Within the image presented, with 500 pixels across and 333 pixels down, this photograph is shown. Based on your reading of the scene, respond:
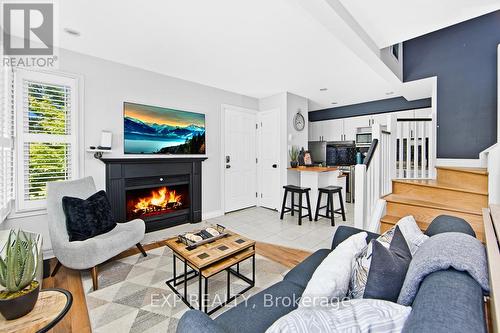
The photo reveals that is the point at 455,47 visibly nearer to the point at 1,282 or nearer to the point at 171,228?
the point at 171,228

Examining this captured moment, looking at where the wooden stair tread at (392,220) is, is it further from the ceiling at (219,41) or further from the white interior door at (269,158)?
the white interior door at (269,158)

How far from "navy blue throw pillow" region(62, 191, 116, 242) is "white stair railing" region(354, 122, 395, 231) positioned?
2.65 metres

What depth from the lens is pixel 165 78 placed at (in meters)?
3.55

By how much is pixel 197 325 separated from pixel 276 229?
286cm

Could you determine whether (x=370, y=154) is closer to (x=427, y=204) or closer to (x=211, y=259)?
(x=427, y=204)

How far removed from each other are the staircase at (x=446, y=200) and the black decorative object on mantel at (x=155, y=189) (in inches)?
111

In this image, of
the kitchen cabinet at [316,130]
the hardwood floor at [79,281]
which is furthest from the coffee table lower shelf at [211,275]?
the kitchen cabinet at [316,130]

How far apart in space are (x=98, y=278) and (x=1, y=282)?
4.02ft

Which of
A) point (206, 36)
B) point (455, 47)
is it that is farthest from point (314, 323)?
point (455, 47)

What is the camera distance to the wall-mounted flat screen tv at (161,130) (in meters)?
3.20

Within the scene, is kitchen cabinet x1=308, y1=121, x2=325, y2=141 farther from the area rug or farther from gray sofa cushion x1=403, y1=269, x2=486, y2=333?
gray sofa cushion x1=403, y1=269, x2=486, y2=333

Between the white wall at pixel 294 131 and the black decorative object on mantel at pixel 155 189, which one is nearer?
the black decorative object on mantel at pixel 155 189

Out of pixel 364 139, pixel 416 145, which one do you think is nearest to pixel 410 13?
pixel 416 145

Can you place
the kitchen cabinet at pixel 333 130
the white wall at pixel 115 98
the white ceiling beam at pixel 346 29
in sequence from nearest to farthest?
the white ceiling beam at pixel 346 29 < the white wall at pixel 115 98 < the kitchen cabinet at pixel 333 130
